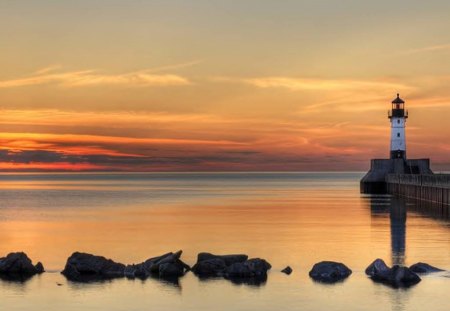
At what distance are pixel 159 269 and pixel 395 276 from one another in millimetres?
8070

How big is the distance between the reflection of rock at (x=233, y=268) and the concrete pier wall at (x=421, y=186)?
121 ft

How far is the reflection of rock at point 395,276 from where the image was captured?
1018 inches

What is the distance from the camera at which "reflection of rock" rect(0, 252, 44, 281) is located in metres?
28.2

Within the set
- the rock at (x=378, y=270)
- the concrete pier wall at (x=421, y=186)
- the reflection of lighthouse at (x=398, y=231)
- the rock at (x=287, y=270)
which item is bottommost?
the rock at (x=287, y=270)

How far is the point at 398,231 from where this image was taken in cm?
4622

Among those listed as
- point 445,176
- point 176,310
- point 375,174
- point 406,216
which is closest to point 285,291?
point 176,310

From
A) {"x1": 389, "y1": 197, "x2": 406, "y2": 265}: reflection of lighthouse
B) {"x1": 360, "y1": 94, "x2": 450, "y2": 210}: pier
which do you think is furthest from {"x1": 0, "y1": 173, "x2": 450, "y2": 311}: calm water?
{"x1": 360, "y1": 94, "x2": 450, "y2": 210}: pier

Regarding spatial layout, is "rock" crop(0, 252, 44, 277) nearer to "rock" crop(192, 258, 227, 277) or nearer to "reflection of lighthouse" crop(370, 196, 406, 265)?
"rock" crop(192, 258, 227, 277)

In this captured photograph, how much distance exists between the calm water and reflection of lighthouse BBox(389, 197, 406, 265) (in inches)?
2.3

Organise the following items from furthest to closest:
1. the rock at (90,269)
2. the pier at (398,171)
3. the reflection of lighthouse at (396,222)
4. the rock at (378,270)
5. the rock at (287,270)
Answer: the pier at (398,171) → the reflection of lighthouse at (396,222) → the rock at (287,270) → the rock at (90,269) → the rock at (378,270)

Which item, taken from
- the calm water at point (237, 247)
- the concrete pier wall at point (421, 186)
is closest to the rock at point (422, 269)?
the calm water at point (237, 247)

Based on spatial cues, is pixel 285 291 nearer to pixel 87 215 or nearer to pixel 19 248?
pixel 19 248

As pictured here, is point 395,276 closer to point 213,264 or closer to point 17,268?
point 213,264

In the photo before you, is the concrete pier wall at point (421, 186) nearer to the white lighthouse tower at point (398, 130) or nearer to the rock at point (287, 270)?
the white lighthouse tower at point (398, 130)
